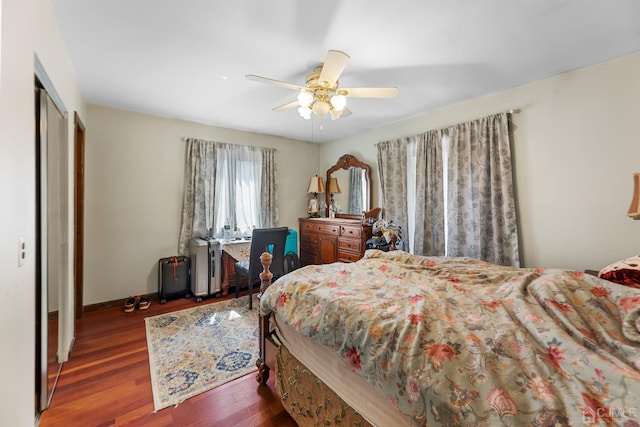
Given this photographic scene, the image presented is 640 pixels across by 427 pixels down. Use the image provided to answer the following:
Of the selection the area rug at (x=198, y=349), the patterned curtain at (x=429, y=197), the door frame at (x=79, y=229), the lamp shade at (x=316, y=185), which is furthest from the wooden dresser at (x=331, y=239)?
the door frame at (x=79, y=229)

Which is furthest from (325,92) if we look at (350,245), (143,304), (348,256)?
(143,304)

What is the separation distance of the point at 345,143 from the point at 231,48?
284 centimetres

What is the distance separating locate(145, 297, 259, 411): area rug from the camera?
1.89 m

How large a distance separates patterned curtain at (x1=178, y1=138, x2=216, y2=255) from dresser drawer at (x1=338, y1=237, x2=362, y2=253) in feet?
6.47

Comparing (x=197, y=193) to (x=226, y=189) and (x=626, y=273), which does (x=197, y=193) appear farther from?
(x=626, y=273)

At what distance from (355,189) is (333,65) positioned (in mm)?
2653

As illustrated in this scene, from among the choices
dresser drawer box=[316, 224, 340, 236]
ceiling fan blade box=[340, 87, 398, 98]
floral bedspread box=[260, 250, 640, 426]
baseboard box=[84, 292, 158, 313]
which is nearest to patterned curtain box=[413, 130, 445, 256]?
dresser drawer box=[316, 224, 340, 236]

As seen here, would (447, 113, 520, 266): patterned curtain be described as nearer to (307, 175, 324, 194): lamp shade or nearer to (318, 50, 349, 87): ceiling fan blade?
(318, 50, 349, 87): ceiling fan blade

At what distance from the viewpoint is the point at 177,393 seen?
1802mm

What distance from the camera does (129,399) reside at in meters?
1.75

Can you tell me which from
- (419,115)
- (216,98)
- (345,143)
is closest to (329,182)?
(345,143)

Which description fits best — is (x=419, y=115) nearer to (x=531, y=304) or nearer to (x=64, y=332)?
(x=531, y=304)

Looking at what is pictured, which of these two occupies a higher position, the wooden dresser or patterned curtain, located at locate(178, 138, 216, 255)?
patterned curtain, located at locate(178, 138, 216, 255)

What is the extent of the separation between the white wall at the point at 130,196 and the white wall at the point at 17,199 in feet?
7.00
